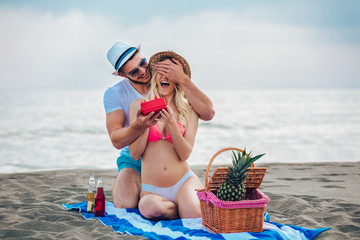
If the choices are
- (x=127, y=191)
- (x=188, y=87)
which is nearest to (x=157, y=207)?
(x=127, y=191)

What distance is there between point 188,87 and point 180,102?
20 centimetres

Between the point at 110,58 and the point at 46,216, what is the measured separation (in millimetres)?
1907

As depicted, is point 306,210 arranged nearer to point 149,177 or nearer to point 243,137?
point 149,177

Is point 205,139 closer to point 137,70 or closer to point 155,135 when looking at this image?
point 137,70

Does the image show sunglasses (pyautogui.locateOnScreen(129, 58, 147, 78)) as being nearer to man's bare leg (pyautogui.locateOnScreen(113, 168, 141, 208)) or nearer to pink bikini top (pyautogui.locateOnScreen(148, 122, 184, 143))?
pink bikini top (pyautogui.locateOnScreen(148, 122, 184, 143))

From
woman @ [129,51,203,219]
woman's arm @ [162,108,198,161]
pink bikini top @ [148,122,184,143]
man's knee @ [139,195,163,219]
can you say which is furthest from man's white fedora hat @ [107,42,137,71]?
man's knee @ [139,195,163,219]

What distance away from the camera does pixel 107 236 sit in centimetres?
360

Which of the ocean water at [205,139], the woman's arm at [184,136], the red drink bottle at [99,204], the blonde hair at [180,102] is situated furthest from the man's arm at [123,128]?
the ocean water at [205,139]

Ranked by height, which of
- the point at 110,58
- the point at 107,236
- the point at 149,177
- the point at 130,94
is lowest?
the point at 107,236

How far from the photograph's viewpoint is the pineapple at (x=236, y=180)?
11.3 feet

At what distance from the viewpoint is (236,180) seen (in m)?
3.50

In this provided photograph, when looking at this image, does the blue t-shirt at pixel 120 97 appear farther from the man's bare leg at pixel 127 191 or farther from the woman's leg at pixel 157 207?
the woman's leg at pixel 157 207

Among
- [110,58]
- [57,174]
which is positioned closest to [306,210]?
[110,58]

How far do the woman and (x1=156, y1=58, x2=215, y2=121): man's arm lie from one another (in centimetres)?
7
